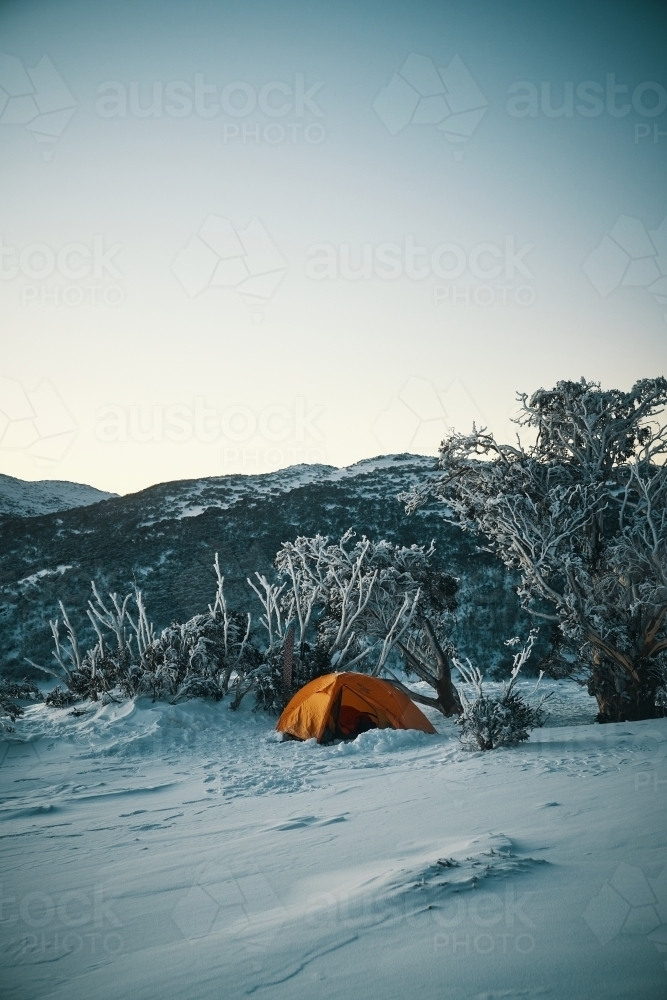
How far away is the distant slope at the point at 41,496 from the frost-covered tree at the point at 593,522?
4727cm

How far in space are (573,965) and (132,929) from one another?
236 cm

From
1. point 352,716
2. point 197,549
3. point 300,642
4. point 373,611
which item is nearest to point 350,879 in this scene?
point 352,716

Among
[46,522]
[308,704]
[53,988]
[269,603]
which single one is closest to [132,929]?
[53,988]

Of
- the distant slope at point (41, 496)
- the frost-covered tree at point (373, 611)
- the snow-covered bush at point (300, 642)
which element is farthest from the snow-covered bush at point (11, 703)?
the distant slope at point (41, 496)

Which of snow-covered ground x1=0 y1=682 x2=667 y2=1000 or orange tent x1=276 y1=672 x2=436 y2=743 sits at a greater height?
snow-covered ground x1=0 y1=682 x2=667 y2=1000

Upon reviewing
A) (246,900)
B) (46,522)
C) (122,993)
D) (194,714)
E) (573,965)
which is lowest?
(194,714)

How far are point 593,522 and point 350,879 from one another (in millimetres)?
9411

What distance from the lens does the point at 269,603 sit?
14164mm

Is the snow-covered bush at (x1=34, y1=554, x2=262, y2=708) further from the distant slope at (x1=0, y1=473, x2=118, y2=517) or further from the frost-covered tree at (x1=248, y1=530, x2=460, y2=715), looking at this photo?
the distant slope at (x1=0, y1=473, x2=118, y2=517)

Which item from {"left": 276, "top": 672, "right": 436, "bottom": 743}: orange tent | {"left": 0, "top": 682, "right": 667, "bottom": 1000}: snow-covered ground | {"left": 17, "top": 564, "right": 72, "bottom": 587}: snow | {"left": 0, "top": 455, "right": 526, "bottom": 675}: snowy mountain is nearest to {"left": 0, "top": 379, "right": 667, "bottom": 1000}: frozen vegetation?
{"left": 0, "top": 682, "right": 667, "bottom": 1000}: snow-covered ground

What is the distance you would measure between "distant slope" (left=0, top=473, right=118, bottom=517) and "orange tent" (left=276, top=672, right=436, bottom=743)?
4617cm

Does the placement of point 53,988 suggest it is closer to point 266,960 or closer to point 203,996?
point 203,996

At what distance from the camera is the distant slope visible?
177 feet

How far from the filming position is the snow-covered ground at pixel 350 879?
2426mm
